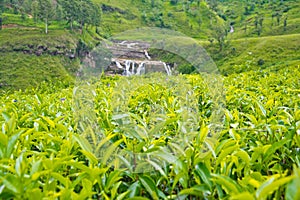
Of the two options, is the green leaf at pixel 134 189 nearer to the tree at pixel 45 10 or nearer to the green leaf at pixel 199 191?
the green leaf at pixel 199 191

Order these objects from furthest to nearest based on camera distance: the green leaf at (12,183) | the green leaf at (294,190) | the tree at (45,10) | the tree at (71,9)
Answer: the tree at (71,9) < the tree at (45,10) < the green leaf at (12,183) < the green leaf at (294,190)

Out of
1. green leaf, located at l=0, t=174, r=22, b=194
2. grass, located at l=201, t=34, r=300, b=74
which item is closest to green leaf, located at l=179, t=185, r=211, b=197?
green leaf, located at l=0, t=174, r=22, b=194

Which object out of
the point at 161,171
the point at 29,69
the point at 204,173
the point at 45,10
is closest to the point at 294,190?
the point at 204,173

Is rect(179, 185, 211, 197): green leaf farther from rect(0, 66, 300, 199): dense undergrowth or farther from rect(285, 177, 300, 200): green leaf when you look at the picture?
rect(285, 177, 300, 200): green leaf

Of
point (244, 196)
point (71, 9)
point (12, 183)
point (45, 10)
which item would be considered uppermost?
point (244, 196)

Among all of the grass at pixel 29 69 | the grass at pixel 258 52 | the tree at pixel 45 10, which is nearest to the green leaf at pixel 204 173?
the grass at pixel 258 52

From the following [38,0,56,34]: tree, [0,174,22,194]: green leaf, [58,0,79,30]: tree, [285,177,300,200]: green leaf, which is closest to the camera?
[285,177,300,200]: green leaf

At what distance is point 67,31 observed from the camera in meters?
69.2

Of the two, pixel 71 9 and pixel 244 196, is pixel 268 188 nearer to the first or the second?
pixel 244 196

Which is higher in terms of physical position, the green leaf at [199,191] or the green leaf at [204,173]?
the green leaf at [204,173]

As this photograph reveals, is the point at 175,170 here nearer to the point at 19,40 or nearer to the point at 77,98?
the point at 77,98

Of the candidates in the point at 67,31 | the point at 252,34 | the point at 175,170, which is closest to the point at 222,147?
the point at 175,170

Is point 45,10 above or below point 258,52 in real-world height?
above

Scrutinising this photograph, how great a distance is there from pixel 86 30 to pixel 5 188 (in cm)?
7623
